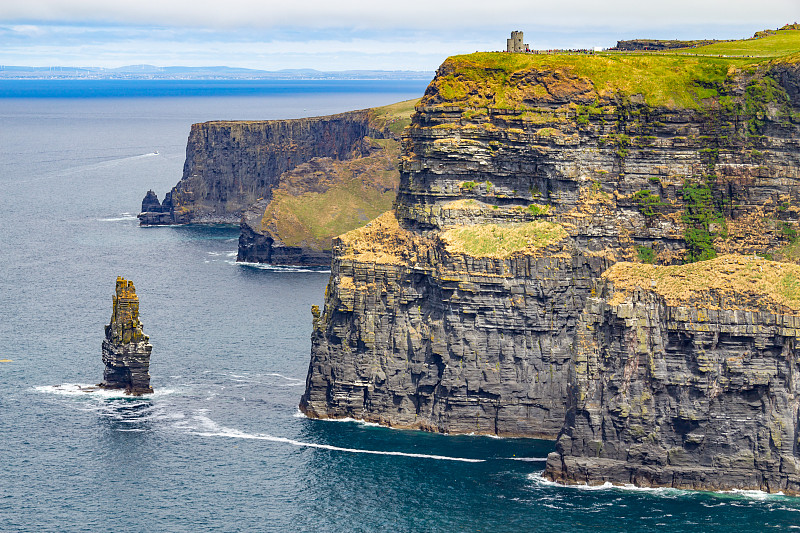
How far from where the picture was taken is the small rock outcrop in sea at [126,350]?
160 metres

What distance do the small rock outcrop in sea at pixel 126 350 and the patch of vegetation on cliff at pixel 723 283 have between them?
55.6 m

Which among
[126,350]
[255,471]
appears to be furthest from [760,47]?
[126,350]

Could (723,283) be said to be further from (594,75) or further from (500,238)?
(594,75)

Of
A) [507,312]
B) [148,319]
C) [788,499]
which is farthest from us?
[148,319]

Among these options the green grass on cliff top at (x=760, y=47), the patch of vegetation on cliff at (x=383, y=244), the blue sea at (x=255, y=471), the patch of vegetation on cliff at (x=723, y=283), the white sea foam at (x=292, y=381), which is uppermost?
the green grass on cliff top at (x=760, y=47)

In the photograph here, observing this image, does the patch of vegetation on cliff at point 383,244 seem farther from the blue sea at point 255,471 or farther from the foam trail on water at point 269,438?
the foam trail on water at point 269,438

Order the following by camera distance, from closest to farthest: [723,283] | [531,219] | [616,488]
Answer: [616,488], [723,283], [531,219]

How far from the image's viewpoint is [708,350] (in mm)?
128250

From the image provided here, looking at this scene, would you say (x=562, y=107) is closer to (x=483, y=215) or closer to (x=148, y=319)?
(x=483, y=215)

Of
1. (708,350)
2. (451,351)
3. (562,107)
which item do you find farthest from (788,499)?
(562,107)

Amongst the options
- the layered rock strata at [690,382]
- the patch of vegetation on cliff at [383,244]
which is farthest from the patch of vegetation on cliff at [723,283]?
the patch of vegetation on cliff at [383,244]

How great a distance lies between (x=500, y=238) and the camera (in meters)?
145

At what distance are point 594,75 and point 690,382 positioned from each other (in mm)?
38707

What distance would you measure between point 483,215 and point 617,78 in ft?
67.9
